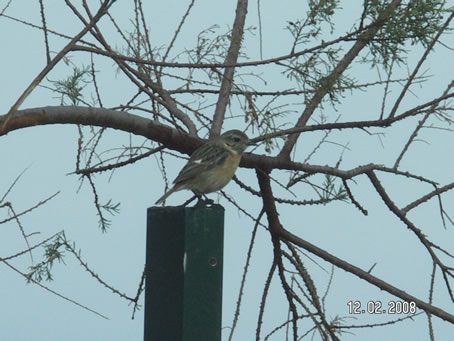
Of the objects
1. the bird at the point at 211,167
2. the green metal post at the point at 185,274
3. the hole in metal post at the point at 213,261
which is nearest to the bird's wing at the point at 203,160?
the bird at the point at 211,167

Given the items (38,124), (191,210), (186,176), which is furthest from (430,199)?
(38,124)

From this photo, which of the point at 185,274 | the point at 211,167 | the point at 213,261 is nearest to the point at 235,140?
the point at 211,167

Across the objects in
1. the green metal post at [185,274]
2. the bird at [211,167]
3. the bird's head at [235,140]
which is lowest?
the green metal post at [185,274]

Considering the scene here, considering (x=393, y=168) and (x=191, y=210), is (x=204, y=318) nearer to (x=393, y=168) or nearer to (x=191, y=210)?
(x=191, y=210)

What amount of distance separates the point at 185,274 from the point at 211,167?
4.04 feet

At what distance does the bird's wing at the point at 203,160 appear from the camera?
5.18 meters

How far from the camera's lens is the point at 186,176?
5.24 meters

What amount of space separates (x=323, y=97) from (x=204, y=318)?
1.66 metres

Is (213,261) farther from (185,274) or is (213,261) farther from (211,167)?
(211,167)

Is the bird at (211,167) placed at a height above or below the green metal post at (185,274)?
above

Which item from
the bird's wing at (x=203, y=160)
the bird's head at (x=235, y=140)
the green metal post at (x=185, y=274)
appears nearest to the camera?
the green metal post at (x=185, y=274)

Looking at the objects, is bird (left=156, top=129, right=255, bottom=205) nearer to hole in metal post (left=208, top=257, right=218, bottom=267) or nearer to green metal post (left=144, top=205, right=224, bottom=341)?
green metal post (left=144, top=205, right=224, bottom=341)

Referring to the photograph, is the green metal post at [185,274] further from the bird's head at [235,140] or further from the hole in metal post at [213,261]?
the bird's head at [235,140]

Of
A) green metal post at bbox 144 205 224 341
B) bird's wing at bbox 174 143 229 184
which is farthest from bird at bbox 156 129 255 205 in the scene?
green metal post at bbox 144 205 224 341
